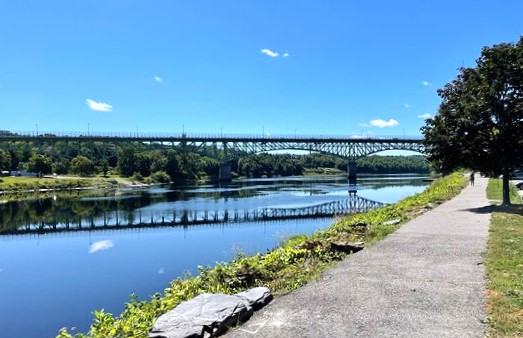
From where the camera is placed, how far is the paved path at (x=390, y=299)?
6.40m

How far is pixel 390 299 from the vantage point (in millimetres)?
7652

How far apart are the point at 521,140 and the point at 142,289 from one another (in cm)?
1835

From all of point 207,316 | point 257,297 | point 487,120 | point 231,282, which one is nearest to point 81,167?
point 487,120

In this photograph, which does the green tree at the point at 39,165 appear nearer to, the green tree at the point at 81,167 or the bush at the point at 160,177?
the green tree at the point at 81,167

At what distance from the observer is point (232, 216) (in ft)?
141

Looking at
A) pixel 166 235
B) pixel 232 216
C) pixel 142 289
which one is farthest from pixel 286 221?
pixel 142 289

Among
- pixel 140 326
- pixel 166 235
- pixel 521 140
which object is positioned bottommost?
pixel 166 235

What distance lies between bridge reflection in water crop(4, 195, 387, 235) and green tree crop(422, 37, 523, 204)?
12086 mm

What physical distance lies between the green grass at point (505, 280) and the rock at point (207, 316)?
141 inches

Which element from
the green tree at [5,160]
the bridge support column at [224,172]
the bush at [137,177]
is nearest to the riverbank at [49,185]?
the bush at [137,177]

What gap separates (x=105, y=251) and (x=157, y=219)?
15986 millimetres

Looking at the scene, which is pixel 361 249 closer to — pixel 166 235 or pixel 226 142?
pixel 166 235

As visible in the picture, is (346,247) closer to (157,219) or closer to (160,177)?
(157,219)

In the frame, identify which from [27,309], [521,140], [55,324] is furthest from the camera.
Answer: [521,140]
